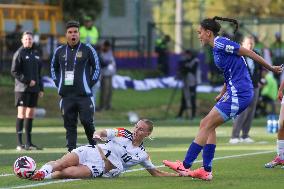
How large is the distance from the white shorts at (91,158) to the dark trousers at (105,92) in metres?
18.0

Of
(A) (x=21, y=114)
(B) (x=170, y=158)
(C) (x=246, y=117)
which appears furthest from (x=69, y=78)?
(C) (x=246, y=117)

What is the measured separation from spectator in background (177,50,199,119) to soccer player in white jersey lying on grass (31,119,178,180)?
59.8 feet

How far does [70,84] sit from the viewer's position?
18.1 metres

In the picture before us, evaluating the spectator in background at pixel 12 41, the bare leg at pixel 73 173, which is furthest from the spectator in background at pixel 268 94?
the bare leg at pixel 73 173

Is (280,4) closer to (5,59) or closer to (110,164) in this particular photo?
(5,59)

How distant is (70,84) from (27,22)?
2293 centimetres

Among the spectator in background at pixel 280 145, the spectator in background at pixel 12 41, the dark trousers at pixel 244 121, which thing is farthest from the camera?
the spectator in background at pixel 12 41

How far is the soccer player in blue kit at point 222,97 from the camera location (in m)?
14.5

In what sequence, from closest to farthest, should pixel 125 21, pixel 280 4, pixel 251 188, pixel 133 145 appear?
pixel 251 188 → pixel 133 145 → pixel 125 21 → pixel 280 4

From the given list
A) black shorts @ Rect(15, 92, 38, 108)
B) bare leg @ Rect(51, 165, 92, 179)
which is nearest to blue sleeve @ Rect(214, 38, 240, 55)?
bare leg @ Rect(51, 165, 92, 179)

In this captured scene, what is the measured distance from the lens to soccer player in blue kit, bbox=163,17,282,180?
47.4 ft

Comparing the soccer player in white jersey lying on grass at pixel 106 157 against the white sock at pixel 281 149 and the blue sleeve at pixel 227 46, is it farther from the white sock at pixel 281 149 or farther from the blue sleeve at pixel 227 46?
the white sock at pixel 281 149

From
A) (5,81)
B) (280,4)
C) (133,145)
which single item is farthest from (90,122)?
(280,4)

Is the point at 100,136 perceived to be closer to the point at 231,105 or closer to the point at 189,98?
the point at 231,105
